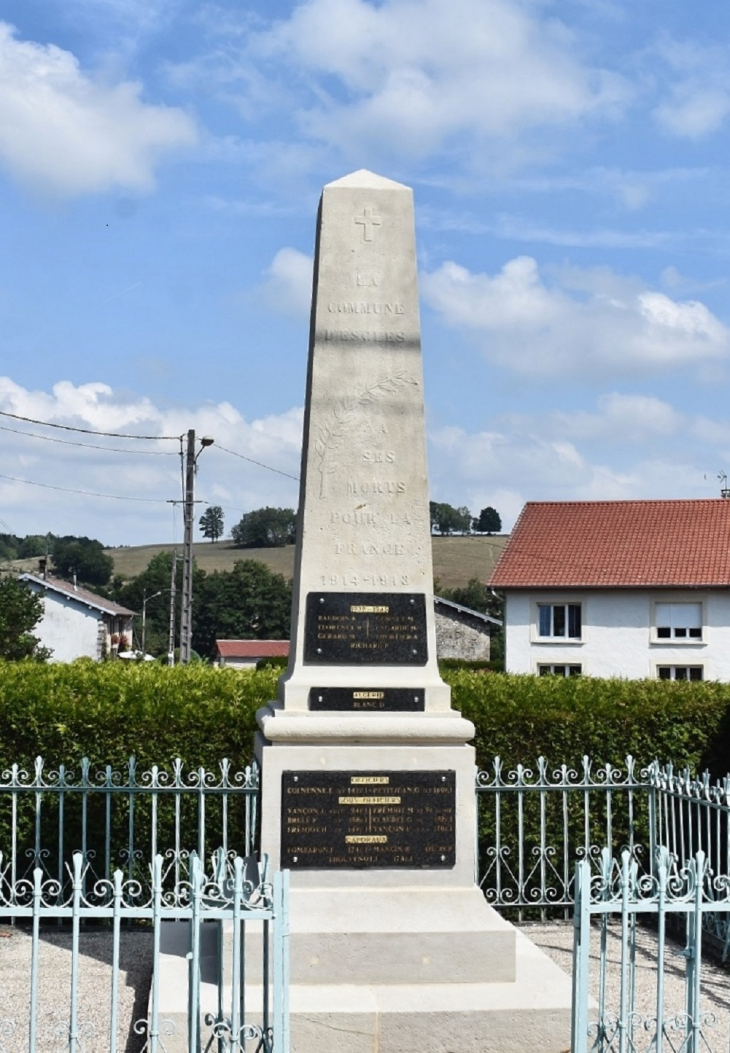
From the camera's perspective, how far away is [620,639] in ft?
129

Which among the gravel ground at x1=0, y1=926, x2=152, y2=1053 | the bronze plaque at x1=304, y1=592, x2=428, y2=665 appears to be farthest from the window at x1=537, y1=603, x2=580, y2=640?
the bronze plaque at x1=304, y1=592, x2=428, y2=665

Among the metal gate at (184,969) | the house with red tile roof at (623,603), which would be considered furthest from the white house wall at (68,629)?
the metal gate at (184,969)

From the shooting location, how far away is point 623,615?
129 ft

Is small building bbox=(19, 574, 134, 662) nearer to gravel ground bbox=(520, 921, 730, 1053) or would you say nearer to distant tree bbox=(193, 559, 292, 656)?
distant tree bbox=(193, 559, 292, 656)

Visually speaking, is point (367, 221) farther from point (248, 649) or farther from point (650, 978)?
point (248, 649)

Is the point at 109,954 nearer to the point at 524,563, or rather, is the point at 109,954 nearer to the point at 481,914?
the point at 481,914

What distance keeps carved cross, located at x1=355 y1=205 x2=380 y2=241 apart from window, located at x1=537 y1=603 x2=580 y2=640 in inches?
1319

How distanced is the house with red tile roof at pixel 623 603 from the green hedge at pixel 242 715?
28.5 m

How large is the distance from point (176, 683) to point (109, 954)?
95.6 inches

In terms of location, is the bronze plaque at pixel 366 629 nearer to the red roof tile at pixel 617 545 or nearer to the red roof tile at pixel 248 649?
the red roof tile at pixel 617 545

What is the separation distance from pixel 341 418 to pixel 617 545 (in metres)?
35.2

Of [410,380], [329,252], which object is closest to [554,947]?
[410,380]

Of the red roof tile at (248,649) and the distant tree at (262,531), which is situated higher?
the distant tree at (262,531)

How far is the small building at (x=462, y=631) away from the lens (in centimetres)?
4966
